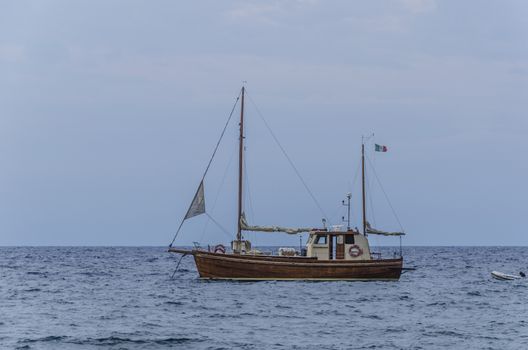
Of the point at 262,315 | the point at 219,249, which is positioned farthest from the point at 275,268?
the point at 262,315

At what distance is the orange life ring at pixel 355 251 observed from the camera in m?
50.3

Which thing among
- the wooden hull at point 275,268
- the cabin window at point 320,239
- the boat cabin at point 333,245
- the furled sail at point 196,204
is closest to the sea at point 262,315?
the wooden hull at point 275,268

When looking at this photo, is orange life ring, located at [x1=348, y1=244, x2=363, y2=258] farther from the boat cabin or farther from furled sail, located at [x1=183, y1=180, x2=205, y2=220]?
furled sail, located at [x1=183, y1=180, x2=205, y2=220]

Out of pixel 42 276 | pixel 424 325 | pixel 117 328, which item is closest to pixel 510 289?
pixel 424 325

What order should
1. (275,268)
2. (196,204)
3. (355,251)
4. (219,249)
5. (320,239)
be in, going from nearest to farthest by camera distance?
(275,268), (320,239), (196,204), (355,251), (219,249)

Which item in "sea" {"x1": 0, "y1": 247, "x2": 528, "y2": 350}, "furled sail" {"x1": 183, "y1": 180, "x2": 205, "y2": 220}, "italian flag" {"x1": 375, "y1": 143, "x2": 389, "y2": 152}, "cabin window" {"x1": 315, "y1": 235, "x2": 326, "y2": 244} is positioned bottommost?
"sea" {"x1": 0, "y1": 247, "x2": 528, "y2": 350}

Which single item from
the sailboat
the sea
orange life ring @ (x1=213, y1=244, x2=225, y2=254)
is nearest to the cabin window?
the sailboat

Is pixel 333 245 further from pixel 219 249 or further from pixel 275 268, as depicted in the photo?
pixel 219 249

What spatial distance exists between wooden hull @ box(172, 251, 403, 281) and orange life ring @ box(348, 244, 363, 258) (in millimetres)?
512

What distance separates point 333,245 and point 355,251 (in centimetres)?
139

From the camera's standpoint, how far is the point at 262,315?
3650cm

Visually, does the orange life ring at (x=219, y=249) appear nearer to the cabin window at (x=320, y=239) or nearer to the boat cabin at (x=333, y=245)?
the boat cabin at (x=333, y=245)

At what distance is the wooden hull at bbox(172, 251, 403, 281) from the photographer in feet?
162

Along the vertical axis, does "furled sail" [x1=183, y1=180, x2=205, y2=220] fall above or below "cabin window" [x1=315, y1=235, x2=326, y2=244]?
above
